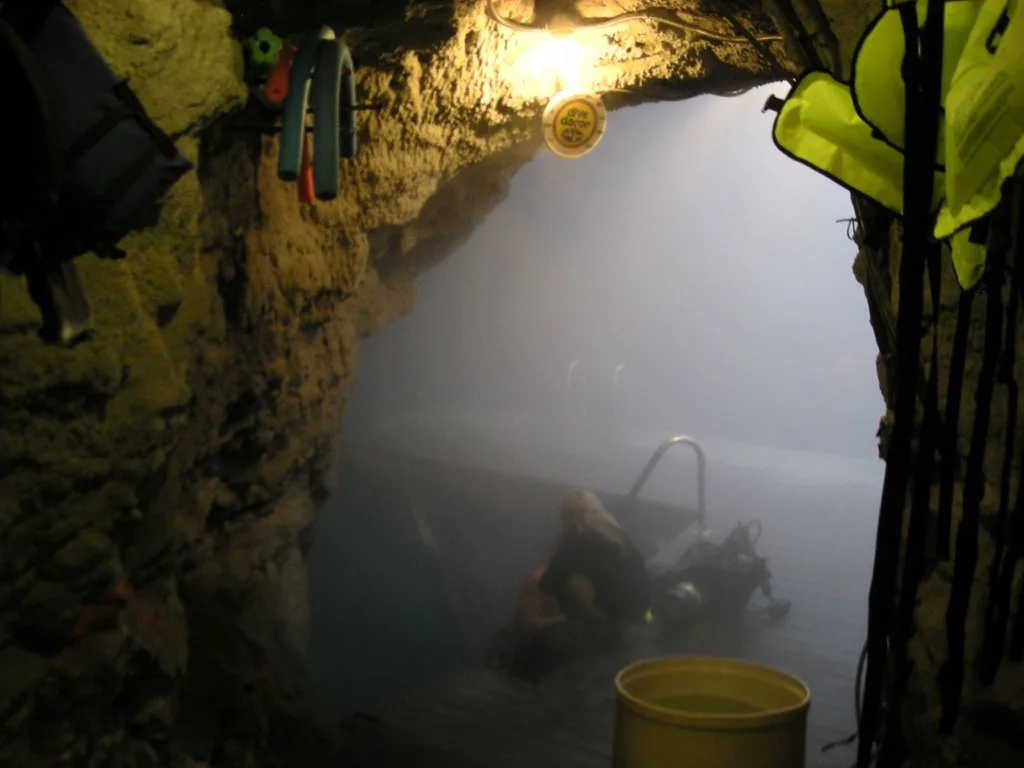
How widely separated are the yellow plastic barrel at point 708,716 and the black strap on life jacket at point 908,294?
45 centimetres

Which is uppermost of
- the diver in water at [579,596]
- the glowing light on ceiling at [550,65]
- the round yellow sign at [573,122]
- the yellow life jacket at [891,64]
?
the glowing light on ceiling at [550,65]

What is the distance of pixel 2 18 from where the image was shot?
40.7 inches

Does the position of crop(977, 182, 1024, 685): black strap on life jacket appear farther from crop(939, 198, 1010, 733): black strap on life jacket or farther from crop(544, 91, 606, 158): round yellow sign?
crop(544, 91, 606, 158): round yellow sign

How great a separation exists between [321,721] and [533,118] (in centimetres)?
216

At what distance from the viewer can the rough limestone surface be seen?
1625 mm

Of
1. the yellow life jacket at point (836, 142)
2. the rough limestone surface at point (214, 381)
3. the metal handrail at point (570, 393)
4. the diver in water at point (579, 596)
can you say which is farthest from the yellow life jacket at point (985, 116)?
the metal handrail at point (570, 393)

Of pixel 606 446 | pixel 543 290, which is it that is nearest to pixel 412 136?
pixel 606 446

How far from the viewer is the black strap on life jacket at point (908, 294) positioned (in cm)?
109

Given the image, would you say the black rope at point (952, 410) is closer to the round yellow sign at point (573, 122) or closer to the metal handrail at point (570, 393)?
the round yellow sign at point (573, 122)

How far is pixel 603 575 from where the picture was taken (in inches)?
186

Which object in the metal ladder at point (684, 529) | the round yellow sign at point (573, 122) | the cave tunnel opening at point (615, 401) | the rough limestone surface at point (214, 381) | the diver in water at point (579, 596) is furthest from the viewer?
the metal ladder at point (684, 529)

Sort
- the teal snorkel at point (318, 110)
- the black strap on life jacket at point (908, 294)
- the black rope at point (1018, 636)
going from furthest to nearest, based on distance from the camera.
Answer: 1. the teal snorkel at point (318, 110)
2. the black rope at point (1018, 636)
3. the black strap on life jacket at point (908, 294)

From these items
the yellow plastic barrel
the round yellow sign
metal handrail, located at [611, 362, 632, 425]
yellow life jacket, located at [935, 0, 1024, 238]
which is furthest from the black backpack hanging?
metal handrail, located at [611, 362, 632, 425]

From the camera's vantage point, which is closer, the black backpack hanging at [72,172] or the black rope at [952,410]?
the black backpack hanging at [72,172]
